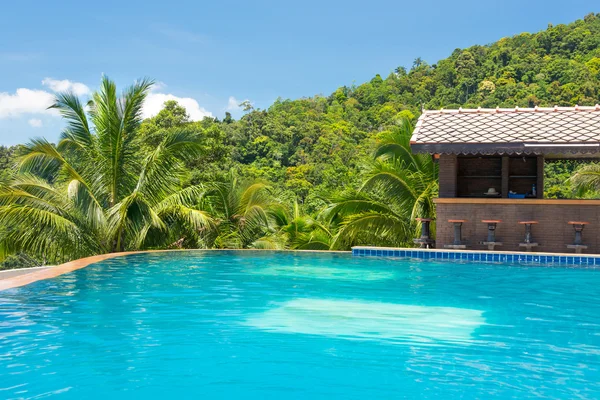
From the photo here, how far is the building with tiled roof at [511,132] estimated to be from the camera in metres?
11.6

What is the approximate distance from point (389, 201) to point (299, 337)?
32.3 feet

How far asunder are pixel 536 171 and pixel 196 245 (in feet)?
26.7

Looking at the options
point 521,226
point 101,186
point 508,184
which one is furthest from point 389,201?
point 101,186

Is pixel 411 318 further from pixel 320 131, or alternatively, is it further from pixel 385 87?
pixel 385 87

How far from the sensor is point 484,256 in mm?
11234

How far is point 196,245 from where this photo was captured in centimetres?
1554

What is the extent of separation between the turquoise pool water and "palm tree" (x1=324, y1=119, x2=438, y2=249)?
16.5ft

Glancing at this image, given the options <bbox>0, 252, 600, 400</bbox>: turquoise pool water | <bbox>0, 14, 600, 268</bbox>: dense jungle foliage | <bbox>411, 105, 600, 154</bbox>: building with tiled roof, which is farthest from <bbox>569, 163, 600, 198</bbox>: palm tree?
<bbox>0, 252, 600, 400</bbox>: turquoise pool water

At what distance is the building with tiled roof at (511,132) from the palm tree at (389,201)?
1410mm

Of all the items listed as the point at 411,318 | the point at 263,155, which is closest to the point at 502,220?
the point at 411,318

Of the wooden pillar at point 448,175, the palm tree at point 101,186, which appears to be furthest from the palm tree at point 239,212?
the wooden pillar at point 448,175

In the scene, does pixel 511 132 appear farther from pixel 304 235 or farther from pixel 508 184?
pixel 304 235

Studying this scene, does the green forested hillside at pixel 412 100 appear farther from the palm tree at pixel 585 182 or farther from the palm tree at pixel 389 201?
the palm tree at pixel 389 201

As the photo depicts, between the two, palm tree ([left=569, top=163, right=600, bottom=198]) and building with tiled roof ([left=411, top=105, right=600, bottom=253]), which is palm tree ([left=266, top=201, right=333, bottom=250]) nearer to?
building with tiled roof ([left=411, top=105, right=600, bottom=253])
